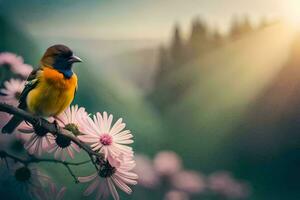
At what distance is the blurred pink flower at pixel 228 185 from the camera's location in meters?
2.00

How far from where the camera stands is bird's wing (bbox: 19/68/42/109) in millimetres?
1946

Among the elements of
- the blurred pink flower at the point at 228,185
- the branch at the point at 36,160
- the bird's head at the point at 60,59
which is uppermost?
the bird's head at the point at 60,59

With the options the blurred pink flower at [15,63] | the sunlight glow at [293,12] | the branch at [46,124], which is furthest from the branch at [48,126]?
the sunlight glow at [293,12]

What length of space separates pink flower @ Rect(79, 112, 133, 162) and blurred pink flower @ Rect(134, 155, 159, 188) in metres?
0.04

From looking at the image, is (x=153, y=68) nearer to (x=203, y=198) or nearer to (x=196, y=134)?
(x=196, y=134)

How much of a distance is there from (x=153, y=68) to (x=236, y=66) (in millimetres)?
261

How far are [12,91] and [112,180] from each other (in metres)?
0.42

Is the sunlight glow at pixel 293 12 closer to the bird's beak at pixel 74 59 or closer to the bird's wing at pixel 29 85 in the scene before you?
the bird's beak at pixel 74 59

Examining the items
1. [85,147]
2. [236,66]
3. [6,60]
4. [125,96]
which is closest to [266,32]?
[236,66]

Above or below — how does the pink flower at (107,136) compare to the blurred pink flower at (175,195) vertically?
above

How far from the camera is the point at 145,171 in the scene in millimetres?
2010

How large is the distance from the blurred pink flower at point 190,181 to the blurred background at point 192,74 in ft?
0.05

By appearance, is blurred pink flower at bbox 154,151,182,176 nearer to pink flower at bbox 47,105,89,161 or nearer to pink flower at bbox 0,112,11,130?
pink flower at bbox 47,105,89,161

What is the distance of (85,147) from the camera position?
6.48 feet
